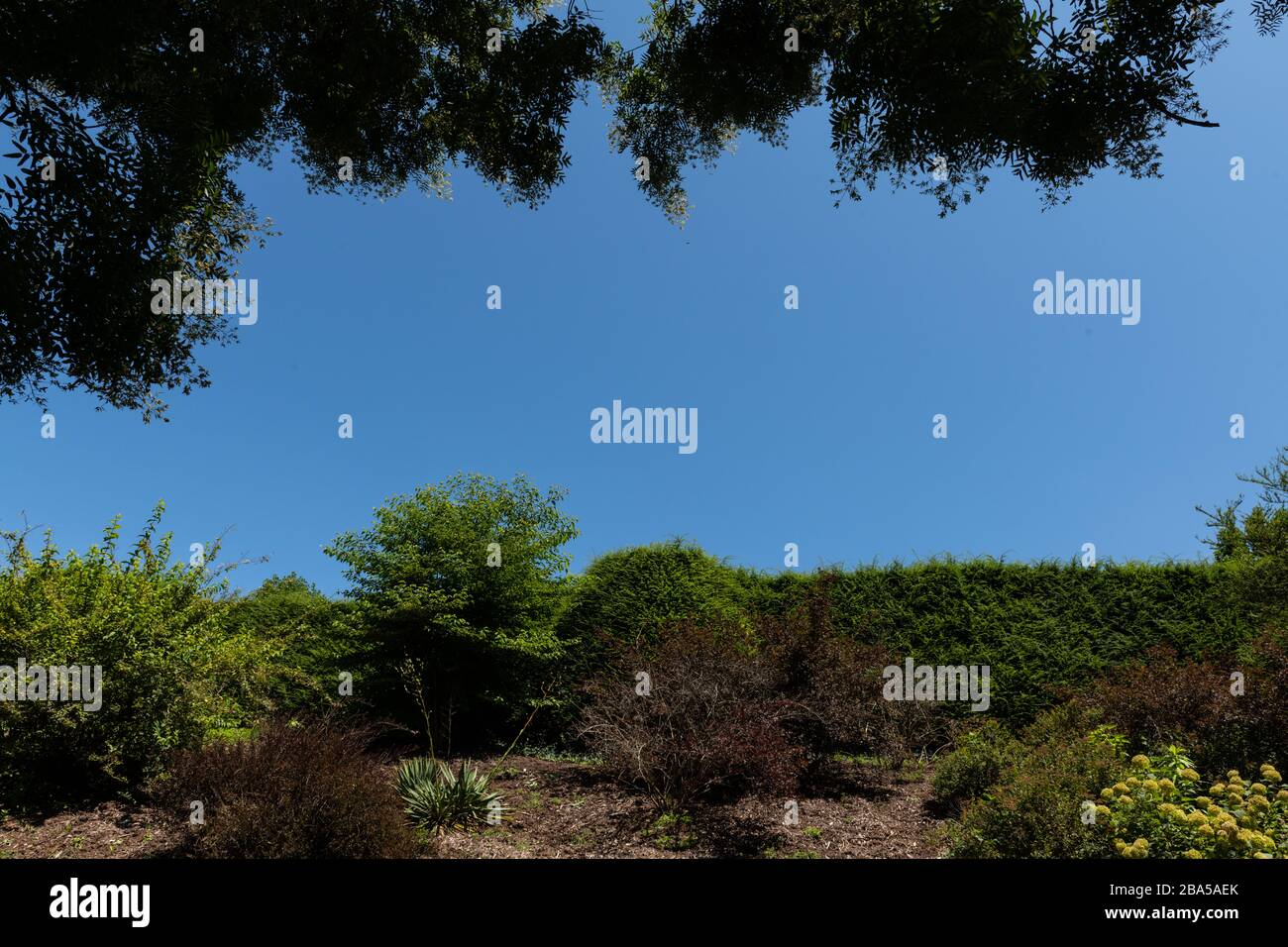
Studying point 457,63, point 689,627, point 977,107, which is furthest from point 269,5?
point 689,627

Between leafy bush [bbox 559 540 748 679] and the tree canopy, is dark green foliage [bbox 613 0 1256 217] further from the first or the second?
leafy bush [bbox 559 540 748 679]

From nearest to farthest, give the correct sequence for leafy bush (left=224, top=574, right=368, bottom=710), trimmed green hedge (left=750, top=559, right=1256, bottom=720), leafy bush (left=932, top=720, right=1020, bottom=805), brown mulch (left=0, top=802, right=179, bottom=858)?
brown mulch (left=0, top=802, right=179, bottom=858) < leafy bush (left=932, top=720, right=1020, bottom=805) < leafy bush (left=224, top=574, right=368, bottom=710) < trimmed green hedge (left=750, top=559, right=1256, bottom=720)

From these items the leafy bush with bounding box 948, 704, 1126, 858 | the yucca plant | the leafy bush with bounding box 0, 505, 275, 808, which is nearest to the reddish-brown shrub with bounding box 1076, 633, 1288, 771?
the leafy bush with bounding box 948, 704, 1126, 858

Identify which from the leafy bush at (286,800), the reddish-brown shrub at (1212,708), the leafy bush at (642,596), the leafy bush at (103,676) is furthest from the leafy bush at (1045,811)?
the leafy bush at (103,676)

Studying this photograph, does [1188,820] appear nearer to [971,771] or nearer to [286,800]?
[971,771]

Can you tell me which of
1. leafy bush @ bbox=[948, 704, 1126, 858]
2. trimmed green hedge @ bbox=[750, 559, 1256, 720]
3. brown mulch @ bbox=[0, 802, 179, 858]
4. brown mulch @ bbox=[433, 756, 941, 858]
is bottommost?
brown mulch @ bbox=[433, 756, 941, 858]

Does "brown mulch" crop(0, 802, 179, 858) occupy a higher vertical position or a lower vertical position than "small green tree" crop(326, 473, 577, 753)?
lower

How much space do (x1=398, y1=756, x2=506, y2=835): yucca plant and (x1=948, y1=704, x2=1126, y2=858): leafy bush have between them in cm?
434

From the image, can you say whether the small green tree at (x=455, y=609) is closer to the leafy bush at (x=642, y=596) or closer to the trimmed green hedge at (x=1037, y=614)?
the leafy bush at (x=642, y=596)

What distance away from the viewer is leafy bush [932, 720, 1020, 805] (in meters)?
6.98

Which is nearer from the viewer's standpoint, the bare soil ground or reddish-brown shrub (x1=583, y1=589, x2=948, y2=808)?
the bare soil ground

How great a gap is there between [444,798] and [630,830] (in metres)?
1.85

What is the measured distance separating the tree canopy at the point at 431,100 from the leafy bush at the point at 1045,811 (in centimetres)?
495

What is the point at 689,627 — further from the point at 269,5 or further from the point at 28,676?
the point at 269,5
